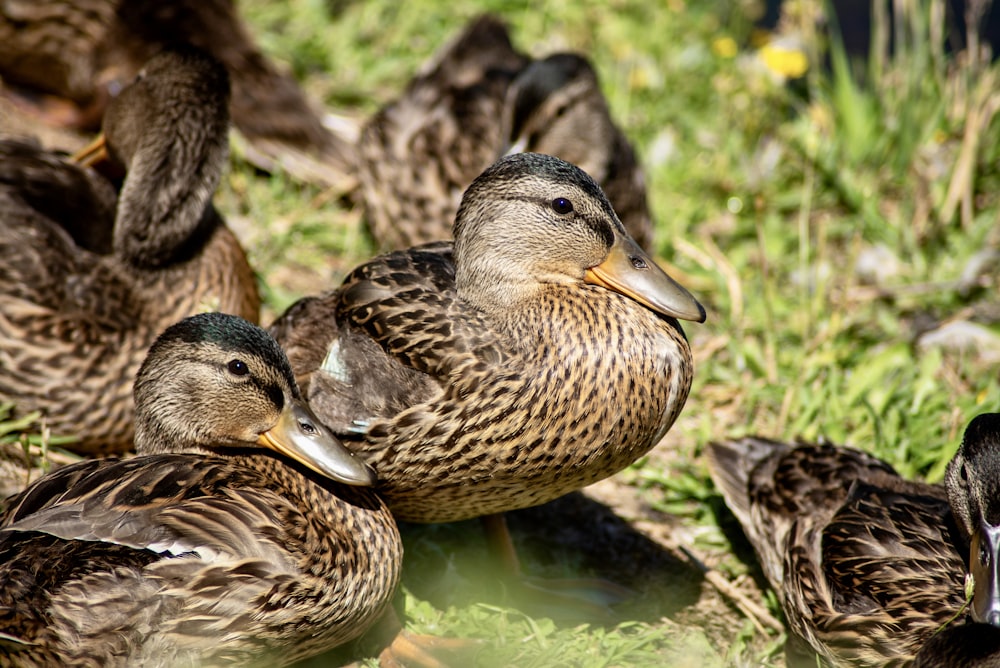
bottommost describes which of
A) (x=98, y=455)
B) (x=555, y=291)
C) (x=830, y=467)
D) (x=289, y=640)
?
(x=98, y=455)

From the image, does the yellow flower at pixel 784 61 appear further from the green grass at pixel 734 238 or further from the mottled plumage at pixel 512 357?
the mottled plumage at pixel 512 357

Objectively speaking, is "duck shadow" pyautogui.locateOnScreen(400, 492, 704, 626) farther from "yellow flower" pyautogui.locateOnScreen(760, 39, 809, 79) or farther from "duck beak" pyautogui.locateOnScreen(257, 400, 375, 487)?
"yellow flower" pyautogui.locateOnScreen(760, 39, 809, 79)

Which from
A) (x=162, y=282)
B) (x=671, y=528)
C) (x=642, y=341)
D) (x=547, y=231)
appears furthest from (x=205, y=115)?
(x=671, y=528)

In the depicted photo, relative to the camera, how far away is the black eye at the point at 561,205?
3510 mm

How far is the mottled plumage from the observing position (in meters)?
3.36

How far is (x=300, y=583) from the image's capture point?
10.2 feet

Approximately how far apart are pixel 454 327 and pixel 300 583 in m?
0.86

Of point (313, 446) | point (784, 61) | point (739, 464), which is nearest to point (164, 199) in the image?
point (313, 446)

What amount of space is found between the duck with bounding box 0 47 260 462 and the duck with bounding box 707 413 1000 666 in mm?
2056

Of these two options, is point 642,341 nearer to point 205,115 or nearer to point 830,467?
point 830,467

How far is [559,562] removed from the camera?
13.7ft

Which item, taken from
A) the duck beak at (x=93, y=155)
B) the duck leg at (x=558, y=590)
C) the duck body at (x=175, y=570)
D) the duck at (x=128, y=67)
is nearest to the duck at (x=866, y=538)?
the duck leg at (x=558, y=590)

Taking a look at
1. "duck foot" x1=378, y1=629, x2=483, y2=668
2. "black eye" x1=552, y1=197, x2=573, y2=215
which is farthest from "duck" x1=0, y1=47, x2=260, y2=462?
"black eye" x1=552, y1=197, x2=573, y2=215

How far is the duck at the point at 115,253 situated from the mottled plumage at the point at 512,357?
0.86 metres
